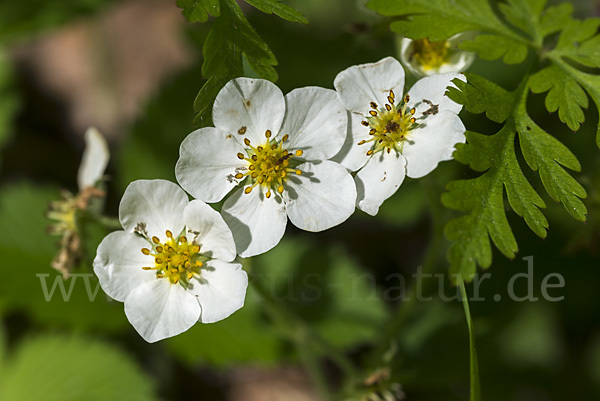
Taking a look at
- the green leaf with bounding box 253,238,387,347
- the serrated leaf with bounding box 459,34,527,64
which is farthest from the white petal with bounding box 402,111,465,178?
the green leaf with bounding box 253,238,387,347

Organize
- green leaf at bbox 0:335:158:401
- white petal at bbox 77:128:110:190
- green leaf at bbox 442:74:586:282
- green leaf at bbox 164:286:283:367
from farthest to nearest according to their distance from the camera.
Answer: green leaf at bbox 0:335:158:401
green leaf at bbox 164:286:283:367
white petal at bbox 77:128:110:190
green leaf at bbox 442:74:586:282

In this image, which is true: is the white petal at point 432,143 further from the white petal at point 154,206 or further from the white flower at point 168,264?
the white petal at point 154,206

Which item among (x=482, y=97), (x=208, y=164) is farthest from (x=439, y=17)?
(x=208, y=164)

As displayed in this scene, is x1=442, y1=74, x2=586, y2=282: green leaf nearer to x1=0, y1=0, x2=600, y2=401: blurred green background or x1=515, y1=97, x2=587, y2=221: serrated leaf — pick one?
x1=515, y1=97, x2=587, y2=221: serrated leaf

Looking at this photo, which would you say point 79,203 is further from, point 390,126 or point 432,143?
point 432,143

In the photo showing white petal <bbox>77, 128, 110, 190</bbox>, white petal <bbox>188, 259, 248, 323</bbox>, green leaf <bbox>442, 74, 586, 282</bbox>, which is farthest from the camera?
white petal <bbox>77, 128, 110, 190</bbox>
